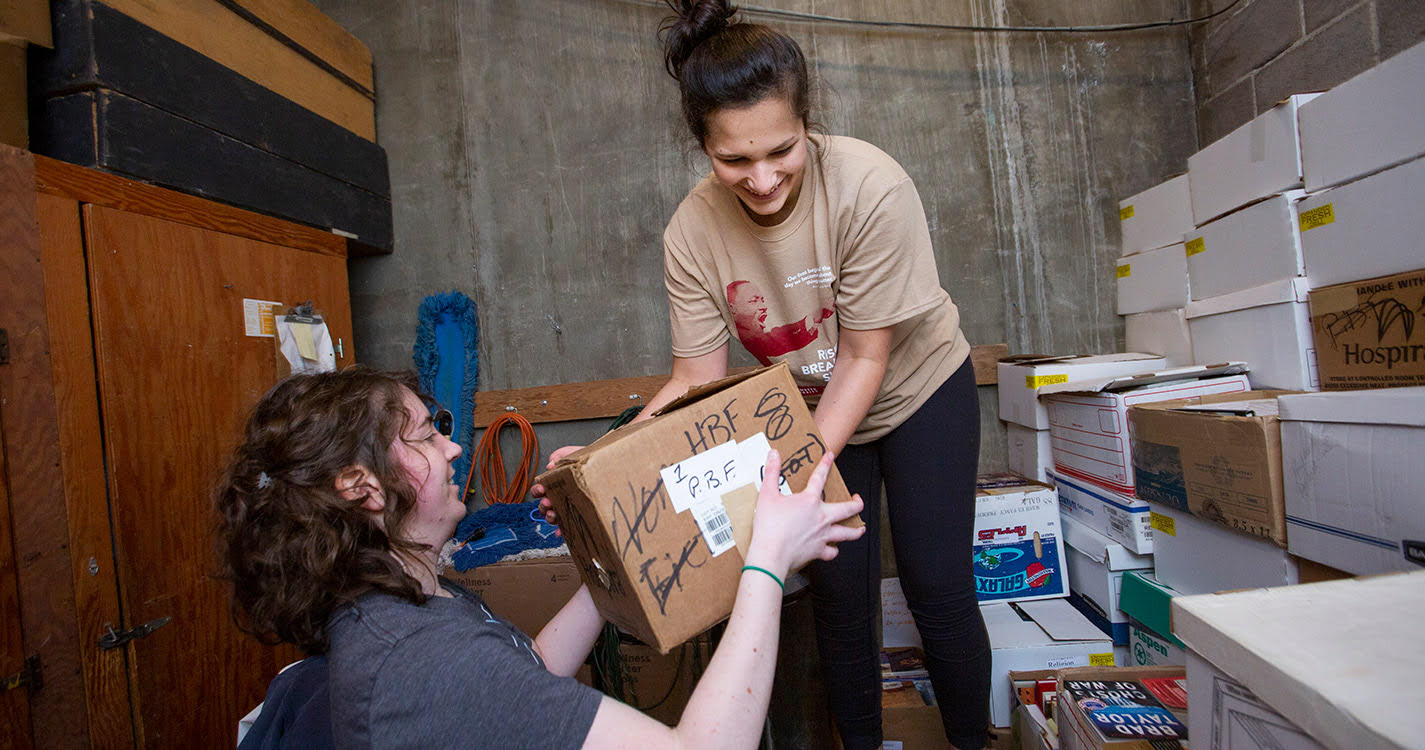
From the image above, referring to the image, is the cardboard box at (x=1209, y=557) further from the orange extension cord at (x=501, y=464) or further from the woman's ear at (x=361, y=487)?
the orange extension cord at (x=501, y=464)

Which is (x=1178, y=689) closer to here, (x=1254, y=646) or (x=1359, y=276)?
(x=1254, y=646)

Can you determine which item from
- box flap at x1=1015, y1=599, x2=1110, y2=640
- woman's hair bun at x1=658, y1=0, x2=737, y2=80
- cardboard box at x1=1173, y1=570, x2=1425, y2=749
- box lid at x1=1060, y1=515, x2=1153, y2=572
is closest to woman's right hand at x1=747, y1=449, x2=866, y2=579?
cardboard box at x1=1173, y1=570, x2=1425, y2=749

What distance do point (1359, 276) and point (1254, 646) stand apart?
1.20 metres

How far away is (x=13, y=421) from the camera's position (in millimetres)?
1221

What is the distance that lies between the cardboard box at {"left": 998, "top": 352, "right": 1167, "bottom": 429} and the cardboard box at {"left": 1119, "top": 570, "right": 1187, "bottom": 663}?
1.60 feet

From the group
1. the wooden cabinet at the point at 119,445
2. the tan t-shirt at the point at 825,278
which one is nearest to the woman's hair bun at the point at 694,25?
the tan t-shirt at the point at 825,278

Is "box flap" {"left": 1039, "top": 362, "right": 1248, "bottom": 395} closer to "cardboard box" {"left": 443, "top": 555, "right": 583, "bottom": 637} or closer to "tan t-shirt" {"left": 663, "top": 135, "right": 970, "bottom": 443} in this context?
"tan t-shirt" {"left": 663, "top": 135, "right": 970, "bottom": 443}

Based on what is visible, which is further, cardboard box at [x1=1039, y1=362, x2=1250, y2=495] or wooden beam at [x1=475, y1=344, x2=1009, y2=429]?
wooden beam at [x1=475, y1=344, x2=1009, y2=429]

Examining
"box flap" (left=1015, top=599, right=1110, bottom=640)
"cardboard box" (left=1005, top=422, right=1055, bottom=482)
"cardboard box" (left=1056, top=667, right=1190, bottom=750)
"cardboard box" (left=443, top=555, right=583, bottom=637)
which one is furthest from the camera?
"cardboard box" (left=1005, top=422, right=1055, bottom=482)

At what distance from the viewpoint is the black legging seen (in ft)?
3.96

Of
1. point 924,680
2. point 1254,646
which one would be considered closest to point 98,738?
point 924,680

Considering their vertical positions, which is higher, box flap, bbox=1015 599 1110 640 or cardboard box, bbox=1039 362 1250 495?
cardboard box, bbox=1039 362 1250 495

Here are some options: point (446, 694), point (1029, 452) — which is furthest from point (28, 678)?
point (1029, 452)

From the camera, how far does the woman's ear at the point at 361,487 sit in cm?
77
